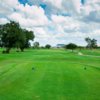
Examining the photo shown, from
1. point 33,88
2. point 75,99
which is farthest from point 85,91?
point 33,88

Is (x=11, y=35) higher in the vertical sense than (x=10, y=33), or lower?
lower

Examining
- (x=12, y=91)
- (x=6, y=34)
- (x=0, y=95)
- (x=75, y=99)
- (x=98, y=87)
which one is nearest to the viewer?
(x=75, y=99)

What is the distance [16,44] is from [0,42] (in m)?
6.33

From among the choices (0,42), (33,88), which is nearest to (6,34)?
(0,42)

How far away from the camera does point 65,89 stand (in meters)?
11.8

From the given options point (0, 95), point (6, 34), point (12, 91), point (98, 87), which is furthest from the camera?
point (6, 34)

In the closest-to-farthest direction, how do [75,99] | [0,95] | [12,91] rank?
[75,99] → [0,95] → [12,91]

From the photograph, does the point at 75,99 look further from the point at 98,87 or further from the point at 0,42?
the point at 0,42

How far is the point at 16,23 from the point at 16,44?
25.8 ft

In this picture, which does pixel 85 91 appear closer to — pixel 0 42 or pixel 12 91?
pixel 12 91

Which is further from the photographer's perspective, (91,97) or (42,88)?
(42,88)

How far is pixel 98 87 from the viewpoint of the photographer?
12.6m

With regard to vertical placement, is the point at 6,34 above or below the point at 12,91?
above

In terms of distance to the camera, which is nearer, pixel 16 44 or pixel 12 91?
pixel 12 91
